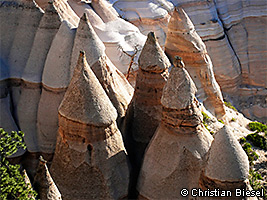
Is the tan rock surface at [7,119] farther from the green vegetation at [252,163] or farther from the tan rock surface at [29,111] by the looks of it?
the green vegetation at [252,163]

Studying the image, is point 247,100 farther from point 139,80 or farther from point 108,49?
point 139,80

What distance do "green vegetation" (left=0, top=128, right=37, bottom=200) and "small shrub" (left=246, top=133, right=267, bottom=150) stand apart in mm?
7797

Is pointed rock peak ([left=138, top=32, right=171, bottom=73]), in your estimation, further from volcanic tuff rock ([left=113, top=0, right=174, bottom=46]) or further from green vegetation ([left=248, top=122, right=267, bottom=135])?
volcanic tuff rock ([left=113, top=0, right=174, bottom=46])

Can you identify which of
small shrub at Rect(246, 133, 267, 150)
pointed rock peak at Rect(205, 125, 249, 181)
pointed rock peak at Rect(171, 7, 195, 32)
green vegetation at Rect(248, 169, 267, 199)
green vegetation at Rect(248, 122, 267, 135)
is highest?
pointed rock peak at Rect(205, 125, 249, 181)

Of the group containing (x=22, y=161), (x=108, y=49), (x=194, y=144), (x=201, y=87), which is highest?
(x=194, y=144)

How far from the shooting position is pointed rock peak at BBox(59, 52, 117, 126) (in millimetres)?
8383

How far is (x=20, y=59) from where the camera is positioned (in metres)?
10.5

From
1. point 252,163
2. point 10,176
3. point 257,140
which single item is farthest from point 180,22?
point 10,176

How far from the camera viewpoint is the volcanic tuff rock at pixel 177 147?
28.1ft

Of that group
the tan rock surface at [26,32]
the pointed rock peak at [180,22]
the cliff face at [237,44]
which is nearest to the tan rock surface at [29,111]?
the tan rock surface at [26,32]

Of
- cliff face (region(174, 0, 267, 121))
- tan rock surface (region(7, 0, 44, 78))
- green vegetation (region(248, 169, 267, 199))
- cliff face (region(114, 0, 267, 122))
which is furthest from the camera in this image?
cliff face (region(174, 0, 267, 121))

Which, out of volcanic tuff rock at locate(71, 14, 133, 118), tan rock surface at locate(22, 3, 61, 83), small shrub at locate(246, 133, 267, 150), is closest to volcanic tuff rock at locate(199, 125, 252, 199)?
volcanic tuff rock at locate(71, 14, 133, 118)

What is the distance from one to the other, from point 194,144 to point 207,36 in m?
16.2

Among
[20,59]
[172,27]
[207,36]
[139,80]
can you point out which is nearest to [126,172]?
[139,80]
